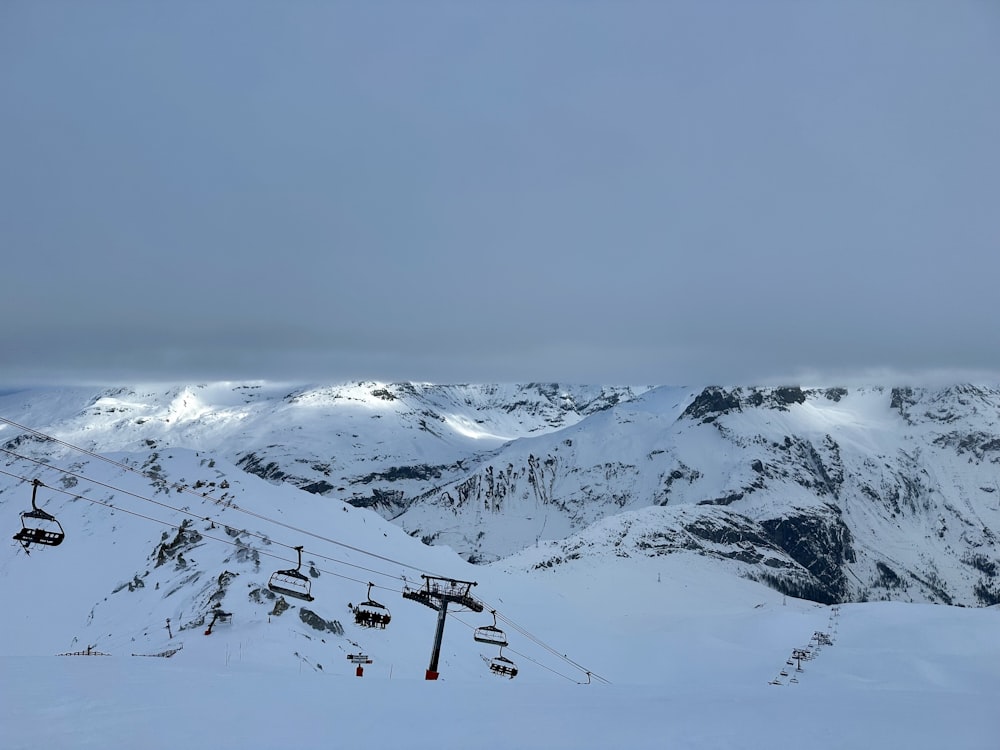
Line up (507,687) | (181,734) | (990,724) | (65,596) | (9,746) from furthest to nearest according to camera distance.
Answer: (65,596) < (507,687) < (990,724) < (181,734) < (9,746)

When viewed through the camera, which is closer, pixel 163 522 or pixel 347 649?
pixel 347 649

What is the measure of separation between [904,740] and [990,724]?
415cm

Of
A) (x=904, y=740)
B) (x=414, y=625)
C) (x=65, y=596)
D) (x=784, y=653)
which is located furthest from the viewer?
(x=784, y=653)

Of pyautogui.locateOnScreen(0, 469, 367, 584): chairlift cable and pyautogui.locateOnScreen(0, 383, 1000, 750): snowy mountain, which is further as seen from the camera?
pyautogui.locateOnScreen(0, 469, 367, 584): chairlift cable

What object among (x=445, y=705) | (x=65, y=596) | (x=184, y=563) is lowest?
(x=65, y=596)

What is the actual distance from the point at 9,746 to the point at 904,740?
22.2 metres

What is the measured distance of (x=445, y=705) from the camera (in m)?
22.9

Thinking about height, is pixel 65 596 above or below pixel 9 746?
below

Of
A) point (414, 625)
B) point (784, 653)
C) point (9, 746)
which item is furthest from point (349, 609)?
point (784, 653)

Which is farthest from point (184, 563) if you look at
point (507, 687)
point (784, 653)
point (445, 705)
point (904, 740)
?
point (784, 653)

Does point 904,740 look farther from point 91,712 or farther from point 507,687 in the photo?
point 91,712

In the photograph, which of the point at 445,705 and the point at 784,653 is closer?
the point at 445,705

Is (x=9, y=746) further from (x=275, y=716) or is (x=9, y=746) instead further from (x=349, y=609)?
(x=349, y=609)

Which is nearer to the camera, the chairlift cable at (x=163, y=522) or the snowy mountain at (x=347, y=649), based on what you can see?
the snowy mountain at (x=347, y=649)
